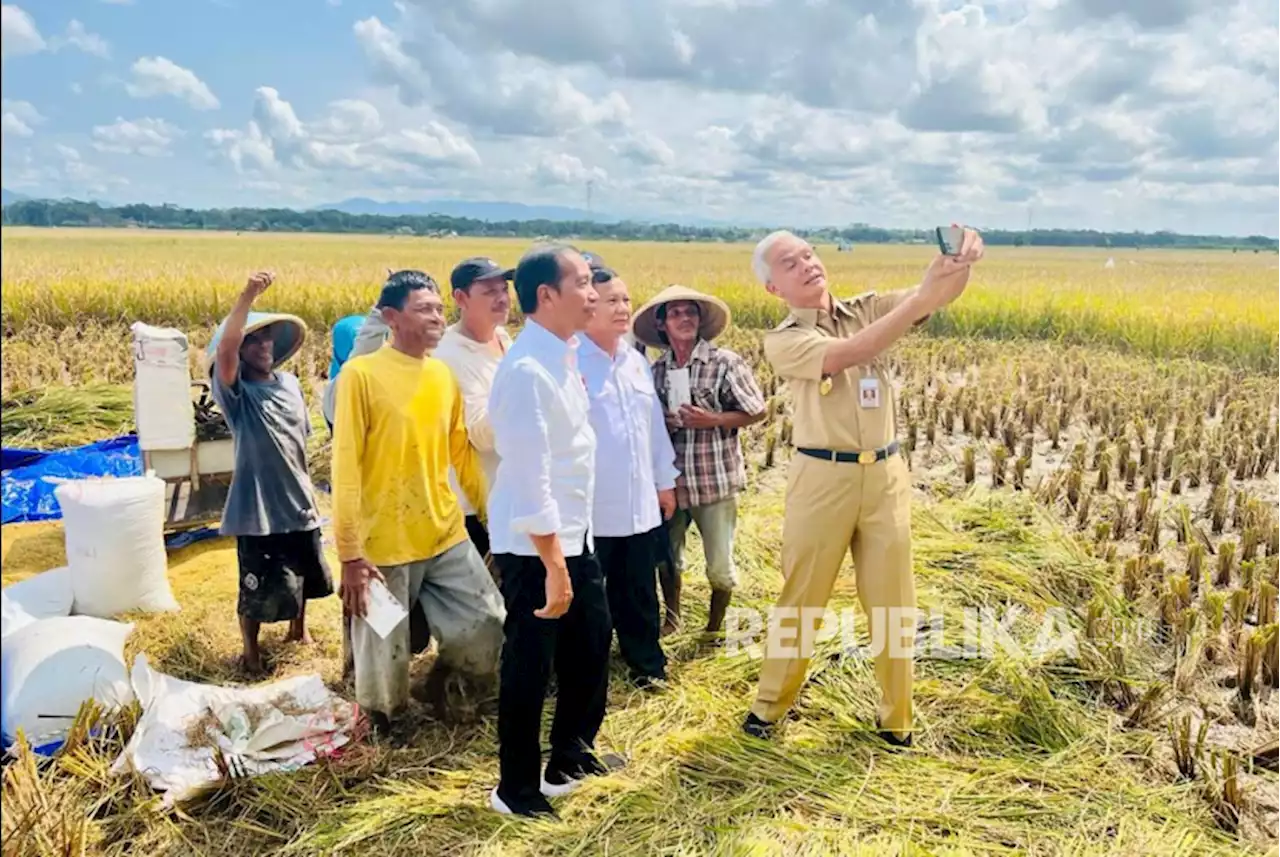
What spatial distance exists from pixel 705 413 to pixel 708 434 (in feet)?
0.39

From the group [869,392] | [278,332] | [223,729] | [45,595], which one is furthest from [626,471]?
[45,595]

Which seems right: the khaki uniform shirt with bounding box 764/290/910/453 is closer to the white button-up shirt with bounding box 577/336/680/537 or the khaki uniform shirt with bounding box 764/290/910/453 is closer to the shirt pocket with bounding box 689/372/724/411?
the white button-up shirt with bounding box 577/336/680/537

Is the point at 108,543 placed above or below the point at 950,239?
below

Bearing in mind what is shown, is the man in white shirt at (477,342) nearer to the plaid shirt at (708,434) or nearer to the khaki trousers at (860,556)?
the plaid shirt at (708,434)

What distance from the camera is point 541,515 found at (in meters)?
2.37

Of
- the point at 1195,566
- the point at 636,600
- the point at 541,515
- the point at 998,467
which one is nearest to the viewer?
the point at 541,515

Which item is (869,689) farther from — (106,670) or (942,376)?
(942,376)

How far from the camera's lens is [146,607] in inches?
163

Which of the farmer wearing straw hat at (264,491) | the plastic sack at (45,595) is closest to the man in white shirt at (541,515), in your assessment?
the farmer wearing straw hat at (264,491)

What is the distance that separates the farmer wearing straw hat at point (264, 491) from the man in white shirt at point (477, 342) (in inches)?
29.1

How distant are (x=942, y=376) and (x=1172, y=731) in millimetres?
7334

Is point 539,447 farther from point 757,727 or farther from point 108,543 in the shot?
point 108,543

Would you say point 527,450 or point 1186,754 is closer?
point 527,450

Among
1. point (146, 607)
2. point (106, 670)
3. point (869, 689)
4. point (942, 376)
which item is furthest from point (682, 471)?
point (942, 376)
